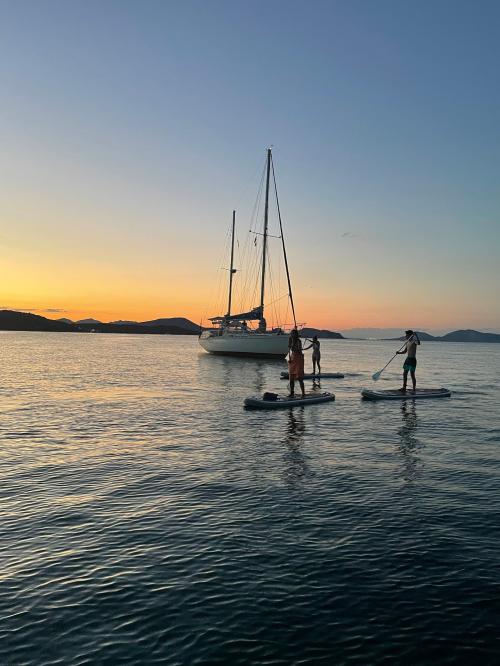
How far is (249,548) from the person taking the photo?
8711 mm

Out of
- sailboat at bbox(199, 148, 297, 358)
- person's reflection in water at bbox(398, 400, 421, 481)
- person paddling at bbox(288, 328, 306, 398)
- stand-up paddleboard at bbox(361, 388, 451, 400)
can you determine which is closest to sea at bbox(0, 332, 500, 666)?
person's reflection in water at bbox(398, 400, 421, 481)

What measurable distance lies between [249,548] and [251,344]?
61386 mm

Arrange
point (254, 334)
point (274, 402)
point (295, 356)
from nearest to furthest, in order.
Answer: point (295, 356) → point (274, 402) → point (254, 334)

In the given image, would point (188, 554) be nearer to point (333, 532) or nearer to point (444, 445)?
point (333, 532)

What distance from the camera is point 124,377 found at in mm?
47375

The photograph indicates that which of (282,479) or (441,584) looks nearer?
(441,584)

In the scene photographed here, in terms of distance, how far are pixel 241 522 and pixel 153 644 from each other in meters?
4.06

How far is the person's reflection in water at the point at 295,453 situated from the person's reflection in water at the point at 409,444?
272 cm

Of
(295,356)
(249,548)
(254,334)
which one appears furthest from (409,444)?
(254,334)

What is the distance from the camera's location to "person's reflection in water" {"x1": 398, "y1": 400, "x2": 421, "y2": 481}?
14.1m

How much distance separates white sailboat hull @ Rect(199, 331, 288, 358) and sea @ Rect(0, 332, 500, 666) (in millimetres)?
47062

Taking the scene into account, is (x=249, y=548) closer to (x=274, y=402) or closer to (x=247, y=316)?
(x=274, y=402)

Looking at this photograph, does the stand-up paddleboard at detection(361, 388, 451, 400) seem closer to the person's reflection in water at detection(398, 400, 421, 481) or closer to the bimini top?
the person's reflection in water at detection(398, 400, 421, 481)

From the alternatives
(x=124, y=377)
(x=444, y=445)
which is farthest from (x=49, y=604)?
(x=124, y=377)
